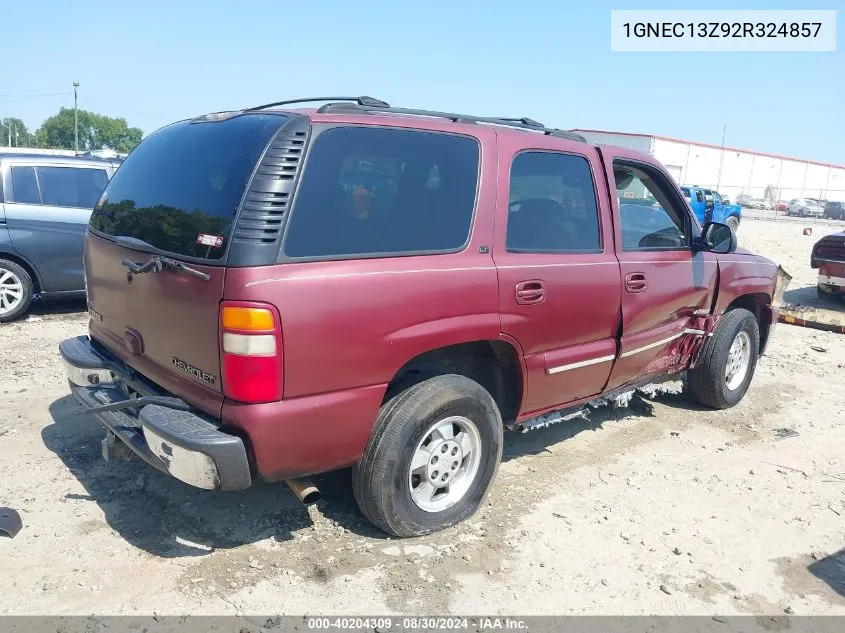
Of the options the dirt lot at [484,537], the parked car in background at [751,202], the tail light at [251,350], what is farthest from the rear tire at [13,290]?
the parked car in background at [751,202]

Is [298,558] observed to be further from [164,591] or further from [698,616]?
[698,616]

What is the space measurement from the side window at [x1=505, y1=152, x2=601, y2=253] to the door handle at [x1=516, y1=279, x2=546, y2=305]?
0.59ft

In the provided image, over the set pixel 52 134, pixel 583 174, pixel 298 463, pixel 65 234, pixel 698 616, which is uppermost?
pixel 52 134

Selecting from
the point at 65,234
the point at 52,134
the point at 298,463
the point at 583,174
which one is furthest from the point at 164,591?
the point at 52,134

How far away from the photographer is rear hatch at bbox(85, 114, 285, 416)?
2.69 meters

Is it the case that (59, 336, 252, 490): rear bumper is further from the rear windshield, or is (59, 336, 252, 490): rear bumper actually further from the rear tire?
the rear tire

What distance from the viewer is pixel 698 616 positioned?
2.86 m

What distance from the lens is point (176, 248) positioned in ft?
9.42

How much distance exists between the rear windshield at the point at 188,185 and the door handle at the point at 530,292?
1415mm

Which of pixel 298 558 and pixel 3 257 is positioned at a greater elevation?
pixel 3 257

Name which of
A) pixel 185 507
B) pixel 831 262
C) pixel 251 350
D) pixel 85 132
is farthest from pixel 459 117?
pixel 85 132

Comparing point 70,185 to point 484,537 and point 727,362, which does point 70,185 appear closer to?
point 484,537

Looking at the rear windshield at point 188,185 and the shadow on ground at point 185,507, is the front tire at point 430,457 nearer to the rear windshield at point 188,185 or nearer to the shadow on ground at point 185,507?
the shadow on ground at point 185,507

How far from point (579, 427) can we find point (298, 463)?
109 inches
